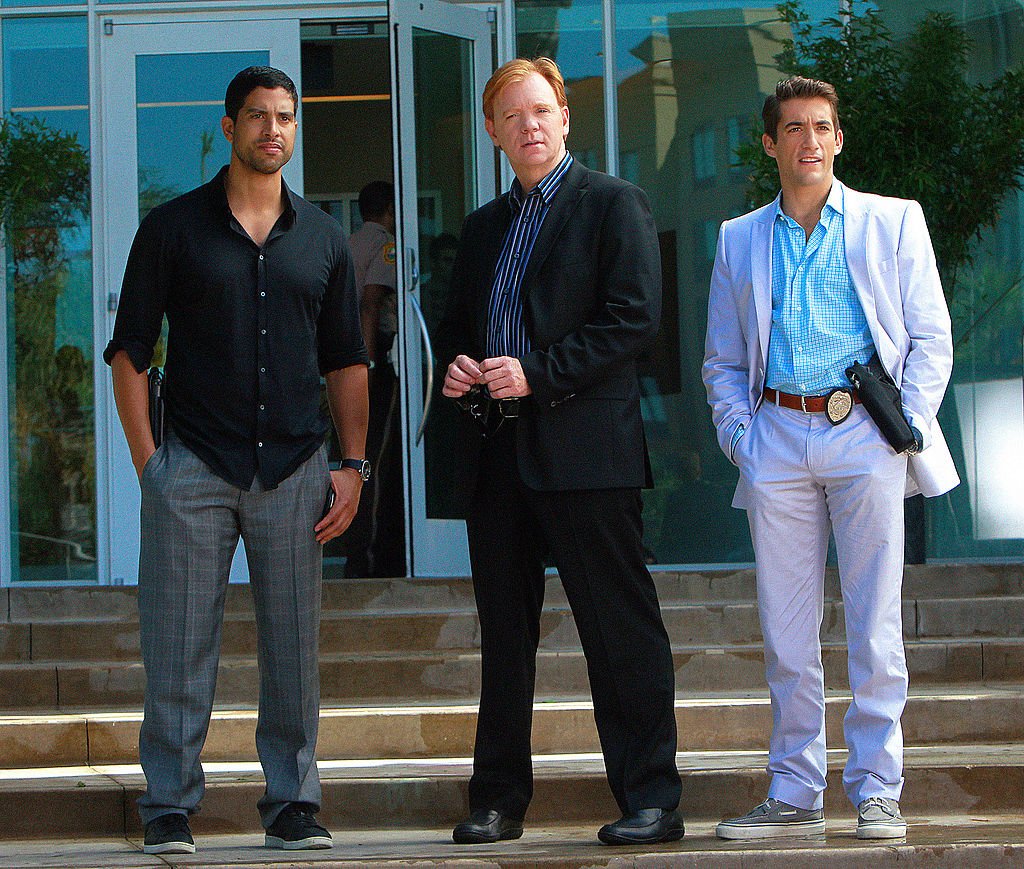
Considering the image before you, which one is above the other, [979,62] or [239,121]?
[979,62]

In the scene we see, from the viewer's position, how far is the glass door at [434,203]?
676 cm

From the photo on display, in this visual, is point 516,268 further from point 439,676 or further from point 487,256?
point 439,676

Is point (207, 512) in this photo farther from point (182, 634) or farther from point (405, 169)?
point (405, 169)

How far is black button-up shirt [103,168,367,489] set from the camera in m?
3.61

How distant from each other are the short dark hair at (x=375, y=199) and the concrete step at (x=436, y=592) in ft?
6.68

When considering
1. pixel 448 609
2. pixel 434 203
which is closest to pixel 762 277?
pixel 448 609

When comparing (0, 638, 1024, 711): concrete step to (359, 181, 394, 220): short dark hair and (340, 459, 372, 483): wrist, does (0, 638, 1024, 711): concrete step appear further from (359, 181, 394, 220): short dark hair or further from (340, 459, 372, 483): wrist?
(359, 181, 394, 220): short dark hair

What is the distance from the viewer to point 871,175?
6258 millimetres

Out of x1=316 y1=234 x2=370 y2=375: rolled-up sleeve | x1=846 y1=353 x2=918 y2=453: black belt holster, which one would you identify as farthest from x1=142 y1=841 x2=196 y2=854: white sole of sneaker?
x1=846 y1=353 x2=918 y2=453: black belt holster

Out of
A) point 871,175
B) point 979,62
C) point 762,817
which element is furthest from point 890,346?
point 979,62

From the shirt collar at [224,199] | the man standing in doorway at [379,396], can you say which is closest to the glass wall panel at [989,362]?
the man standing in doorway at [379,396]

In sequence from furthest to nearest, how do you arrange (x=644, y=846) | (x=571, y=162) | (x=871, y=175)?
(x=871, y=175) < (x=571, y=162) < (x=644, y=846)

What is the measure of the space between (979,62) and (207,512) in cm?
492

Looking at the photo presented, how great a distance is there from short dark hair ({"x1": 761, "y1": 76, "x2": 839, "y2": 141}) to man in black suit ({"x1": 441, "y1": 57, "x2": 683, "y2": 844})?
0.39m
